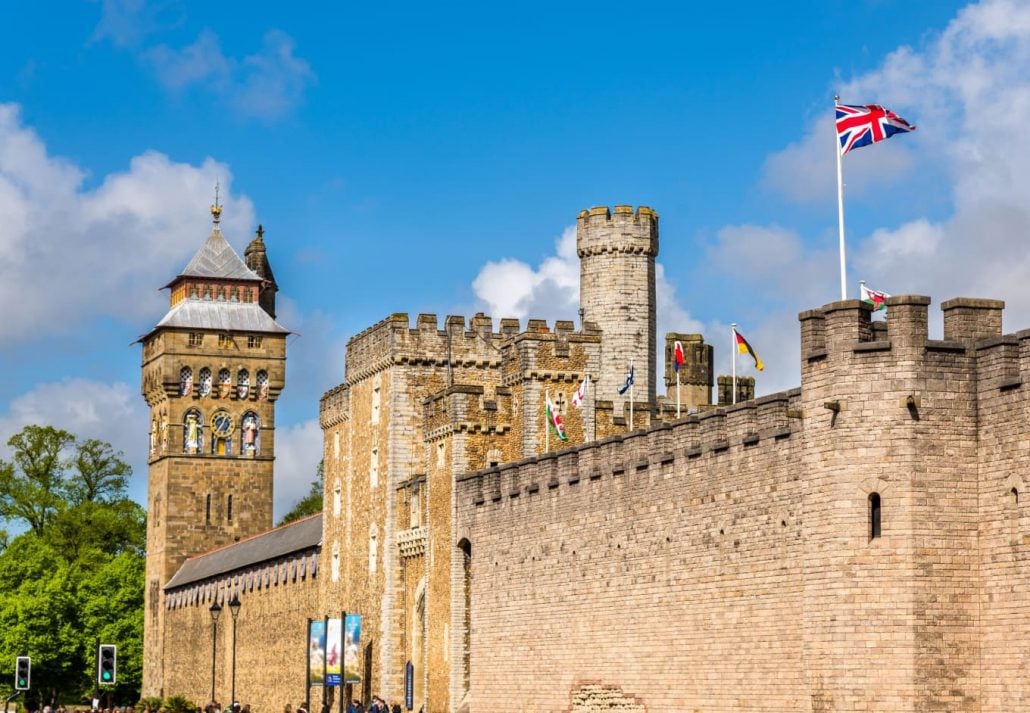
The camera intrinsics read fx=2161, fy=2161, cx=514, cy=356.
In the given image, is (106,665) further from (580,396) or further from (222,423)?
(222,423)

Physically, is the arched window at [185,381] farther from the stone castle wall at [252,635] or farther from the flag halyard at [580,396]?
the flag halyard at [580,396]

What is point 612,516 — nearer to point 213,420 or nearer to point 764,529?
point 764,529

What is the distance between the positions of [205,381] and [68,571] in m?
12.2

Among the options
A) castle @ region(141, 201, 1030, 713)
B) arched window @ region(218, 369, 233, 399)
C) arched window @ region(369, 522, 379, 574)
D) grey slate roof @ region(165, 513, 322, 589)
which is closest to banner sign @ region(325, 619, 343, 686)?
castle @ region(141, 201, 1030, 713)

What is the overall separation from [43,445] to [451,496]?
7204 cm

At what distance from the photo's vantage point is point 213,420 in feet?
354

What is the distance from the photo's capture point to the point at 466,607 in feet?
193

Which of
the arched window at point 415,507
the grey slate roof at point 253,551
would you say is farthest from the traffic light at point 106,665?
the grey slate roof at point 253,551

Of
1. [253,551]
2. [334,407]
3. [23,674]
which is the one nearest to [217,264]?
[253,551]

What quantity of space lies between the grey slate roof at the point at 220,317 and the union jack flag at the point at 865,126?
7294cm

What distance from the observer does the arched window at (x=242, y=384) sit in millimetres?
108438

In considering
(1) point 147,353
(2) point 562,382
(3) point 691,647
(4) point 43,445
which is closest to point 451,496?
(2) point 562,382

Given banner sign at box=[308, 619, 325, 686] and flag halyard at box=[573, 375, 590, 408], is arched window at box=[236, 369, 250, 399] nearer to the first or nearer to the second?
banner sign at box=[308, 619, 325, 686]

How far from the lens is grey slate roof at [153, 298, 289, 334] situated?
108312 mm
